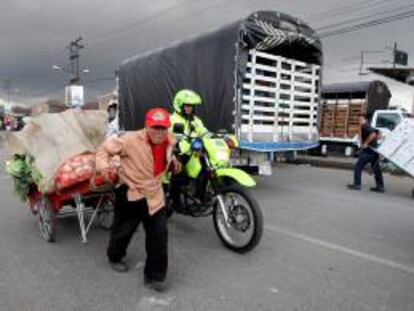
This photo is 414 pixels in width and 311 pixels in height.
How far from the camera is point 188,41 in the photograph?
9.77 metres

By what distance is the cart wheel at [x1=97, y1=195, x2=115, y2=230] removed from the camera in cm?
587

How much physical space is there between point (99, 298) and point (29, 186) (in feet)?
8.80

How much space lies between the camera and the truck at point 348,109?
18.6m

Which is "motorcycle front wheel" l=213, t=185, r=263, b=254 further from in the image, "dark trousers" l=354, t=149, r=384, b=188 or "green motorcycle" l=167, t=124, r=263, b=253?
"dark trousers" l=354, t=149, r=384, b=188

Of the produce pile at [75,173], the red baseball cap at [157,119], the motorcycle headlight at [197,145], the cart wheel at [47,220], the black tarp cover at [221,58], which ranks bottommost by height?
the cart wheel at [47,220]

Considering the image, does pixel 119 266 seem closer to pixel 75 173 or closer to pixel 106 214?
pixel 75 173

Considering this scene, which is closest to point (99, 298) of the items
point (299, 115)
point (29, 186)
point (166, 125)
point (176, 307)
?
point (176, 307)

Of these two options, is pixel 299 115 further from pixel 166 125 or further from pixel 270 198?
pixel 166 125

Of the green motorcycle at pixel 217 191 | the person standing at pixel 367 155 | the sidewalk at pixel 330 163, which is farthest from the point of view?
the sidewalk at pixel 330 163

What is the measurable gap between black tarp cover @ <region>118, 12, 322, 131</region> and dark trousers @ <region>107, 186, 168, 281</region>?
14.3 feet

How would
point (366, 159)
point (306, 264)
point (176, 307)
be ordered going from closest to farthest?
point (176, 307) → point (306, 264) → point (366, 159)

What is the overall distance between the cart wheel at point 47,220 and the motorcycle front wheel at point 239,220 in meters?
1.88

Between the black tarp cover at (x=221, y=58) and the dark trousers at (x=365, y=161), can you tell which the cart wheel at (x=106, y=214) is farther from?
the dark trousers at (x=365, y=161)

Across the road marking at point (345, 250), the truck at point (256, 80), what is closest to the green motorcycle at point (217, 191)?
the road marking at point (345, 250)
